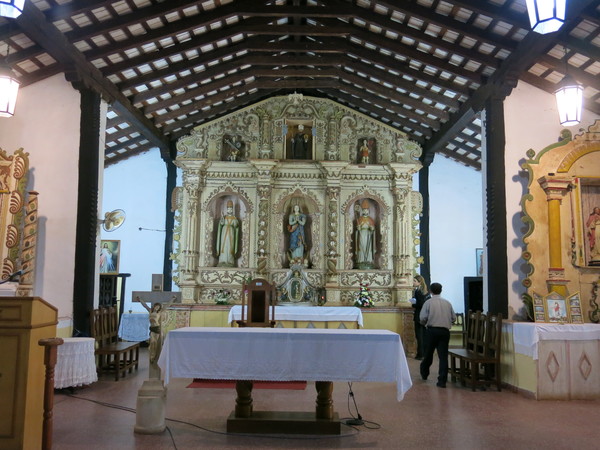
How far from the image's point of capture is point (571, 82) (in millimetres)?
7648

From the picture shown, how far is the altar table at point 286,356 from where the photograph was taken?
5.61 metres

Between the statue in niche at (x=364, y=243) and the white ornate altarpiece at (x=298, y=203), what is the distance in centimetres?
3

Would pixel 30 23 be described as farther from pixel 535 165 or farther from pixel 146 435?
pixel 535 165

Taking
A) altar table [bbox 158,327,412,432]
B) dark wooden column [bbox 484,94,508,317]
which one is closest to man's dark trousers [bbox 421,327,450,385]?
dark wooden column [bbox 484,94,508,317]

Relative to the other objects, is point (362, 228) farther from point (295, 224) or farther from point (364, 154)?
point (364, 154)

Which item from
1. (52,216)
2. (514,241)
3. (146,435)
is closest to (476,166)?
(514,241)

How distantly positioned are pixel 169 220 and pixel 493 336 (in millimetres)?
9478

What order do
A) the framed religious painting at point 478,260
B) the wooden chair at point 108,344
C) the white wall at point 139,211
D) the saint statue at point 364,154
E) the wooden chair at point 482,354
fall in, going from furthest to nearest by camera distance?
the framed religious painting at point 478,260 → the white wall at point 139,211 → the saint statue at point 364,154 → the wooden chair at point 108,344 → the wooden chair at point 482,354

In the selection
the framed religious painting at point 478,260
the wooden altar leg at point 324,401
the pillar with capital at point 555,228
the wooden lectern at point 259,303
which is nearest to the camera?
the wooden altar leg at point 324,401

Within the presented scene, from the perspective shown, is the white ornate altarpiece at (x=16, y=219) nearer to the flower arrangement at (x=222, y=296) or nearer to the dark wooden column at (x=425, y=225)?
the flower arrangement at (x=222, y=296)

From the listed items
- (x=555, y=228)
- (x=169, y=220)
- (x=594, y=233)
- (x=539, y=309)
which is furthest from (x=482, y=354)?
(x=169, y=220)

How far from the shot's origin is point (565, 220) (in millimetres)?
9164

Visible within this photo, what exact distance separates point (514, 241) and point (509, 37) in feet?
10.7

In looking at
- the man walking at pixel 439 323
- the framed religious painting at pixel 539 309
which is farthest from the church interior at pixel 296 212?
the man walking at pixel 439 323
